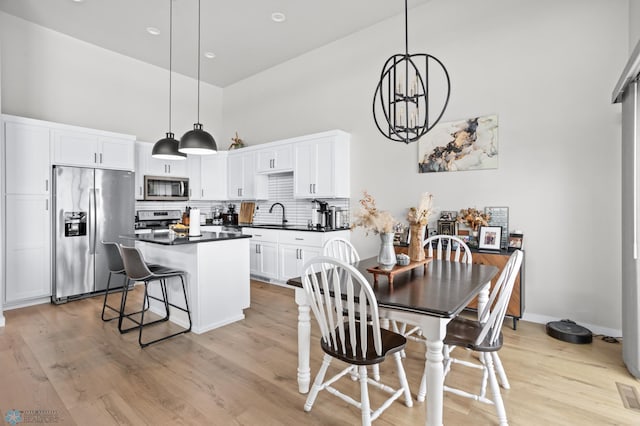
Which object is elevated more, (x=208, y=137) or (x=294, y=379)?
(x=208, y=137)

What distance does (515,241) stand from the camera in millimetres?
3418

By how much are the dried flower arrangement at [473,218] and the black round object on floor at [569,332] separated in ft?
3.70

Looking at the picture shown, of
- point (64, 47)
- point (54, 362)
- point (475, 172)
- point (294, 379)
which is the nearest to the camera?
point (294, 379)

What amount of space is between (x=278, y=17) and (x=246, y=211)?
3.23 metres

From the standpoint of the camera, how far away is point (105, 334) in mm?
3189

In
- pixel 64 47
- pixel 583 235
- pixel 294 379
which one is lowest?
pixel 294 379

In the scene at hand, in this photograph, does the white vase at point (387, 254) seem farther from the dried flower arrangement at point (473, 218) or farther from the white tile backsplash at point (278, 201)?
the white tile backsplash at point (278, 201)

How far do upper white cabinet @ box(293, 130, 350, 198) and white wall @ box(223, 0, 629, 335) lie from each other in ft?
2.01

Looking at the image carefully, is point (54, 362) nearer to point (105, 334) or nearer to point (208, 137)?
point (105, 334)

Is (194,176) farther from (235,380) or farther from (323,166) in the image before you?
(235,380)

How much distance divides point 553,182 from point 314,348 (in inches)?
110

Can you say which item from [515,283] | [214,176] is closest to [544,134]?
[515,283]

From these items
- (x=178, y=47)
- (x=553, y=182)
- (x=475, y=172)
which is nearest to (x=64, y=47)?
(x=178, y=47)

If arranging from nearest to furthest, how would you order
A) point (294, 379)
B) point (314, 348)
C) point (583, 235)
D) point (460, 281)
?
point (460, 281) < point (294, 379) < point (314, 348) < point (583, 235)
